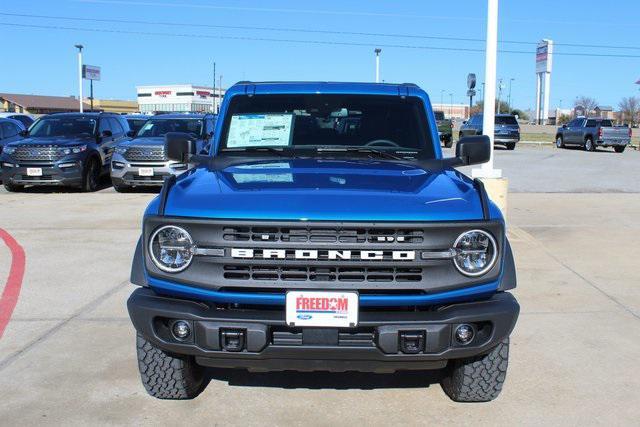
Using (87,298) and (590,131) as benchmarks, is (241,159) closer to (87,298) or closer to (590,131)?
(87,298)

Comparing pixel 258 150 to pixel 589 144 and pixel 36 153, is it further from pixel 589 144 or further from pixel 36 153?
pixel 589 144

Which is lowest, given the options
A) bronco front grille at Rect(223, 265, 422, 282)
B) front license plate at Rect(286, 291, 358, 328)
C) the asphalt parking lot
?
the asphalt parking lot

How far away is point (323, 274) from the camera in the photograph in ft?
10.5

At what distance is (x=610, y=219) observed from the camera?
35.3ft

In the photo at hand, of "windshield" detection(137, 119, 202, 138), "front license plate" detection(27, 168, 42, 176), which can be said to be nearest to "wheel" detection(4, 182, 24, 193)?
"front license plate" detection(27, 168, 42, 176)

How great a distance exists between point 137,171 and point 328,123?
10027 mm

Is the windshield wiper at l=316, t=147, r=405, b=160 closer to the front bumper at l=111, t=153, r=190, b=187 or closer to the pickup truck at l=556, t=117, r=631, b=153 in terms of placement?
the front bumper at l=111, t=153, r=190, b=187

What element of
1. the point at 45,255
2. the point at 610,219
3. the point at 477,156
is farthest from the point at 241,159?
the point at 610,219

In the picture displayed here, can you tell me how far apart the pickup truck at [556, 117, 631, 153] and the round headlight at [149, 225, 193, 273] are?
3327 cm

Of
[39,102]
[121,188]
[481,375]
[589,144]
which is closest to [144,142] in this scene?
[121,188]

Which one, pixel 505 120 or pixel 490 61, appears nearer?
pixel 490 61

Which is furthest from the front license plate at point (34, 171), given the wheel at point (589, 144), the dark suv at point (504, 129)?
the wheel at point (589, 144)

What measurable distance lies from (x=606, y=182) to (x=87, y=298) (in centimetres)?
1466

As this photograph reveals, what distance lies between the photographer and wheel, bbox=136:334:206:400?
3.68 metres
